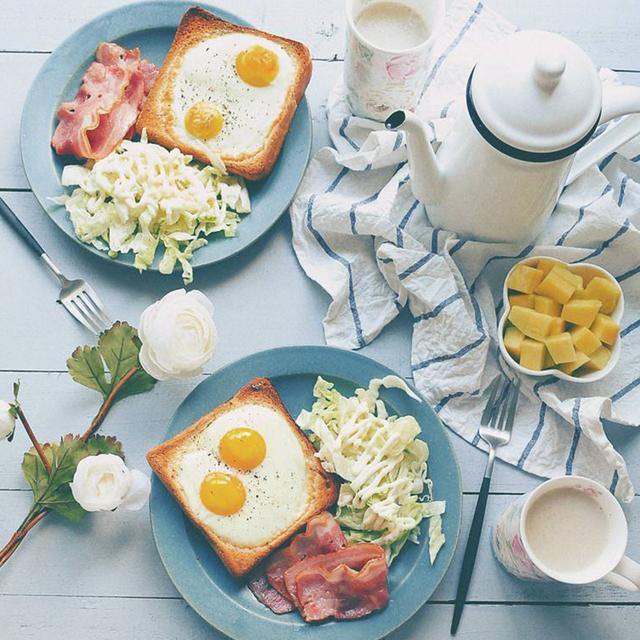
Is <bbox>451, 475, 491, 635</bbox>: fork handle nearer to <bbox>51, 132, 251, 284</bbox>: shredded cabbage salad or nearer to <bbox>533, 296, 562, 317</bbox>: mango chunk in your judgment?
<bbox>533, 296, 562, 317</bbox>: mango chunk

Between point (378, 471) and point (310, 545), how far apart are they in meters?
0.20

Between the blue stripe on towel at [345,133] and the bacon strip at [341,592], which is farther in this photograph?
the blue stripe on towel at [345,133]

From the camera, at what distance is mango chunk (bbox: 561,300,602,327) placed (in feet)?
6.62

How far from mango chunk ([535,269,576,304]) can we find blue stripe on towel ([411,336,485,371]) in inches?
6.5

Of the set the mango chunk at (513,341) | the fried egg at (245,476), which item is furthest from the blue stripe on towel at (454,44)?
the fried egg at (245,476)

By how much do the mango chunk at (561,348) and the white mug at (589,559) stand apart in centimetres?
26

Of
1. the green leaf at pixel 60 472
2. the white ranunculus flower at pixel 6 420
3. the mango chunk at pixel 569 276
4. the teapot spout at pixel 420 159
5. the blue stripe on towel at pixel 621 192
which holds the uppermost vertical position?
the teapot spout at pixel 420 159

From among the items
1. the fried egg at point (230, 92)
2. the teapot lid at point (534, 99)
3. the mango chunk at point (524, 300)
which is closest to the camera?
the teapot lid at point (534, 99)

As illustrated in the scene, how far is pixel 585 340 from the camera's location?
6.62ft

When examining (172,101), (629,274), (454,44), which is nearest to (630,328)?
(629,274)

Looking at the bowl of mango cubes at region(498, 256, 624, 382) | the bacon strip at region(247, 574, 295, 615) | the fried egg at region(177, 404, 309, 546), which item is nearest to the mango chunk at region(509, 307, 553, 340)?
the bowl of mango cubes at region(498, 256, 624, 382)

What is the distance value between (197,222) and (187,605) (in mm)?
815

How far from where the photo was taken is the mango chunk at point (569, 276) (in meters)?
2.05

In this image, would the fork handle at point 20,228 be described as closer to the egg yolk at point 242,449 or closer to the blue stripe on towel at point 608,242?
the egg yolk at point 242,449
